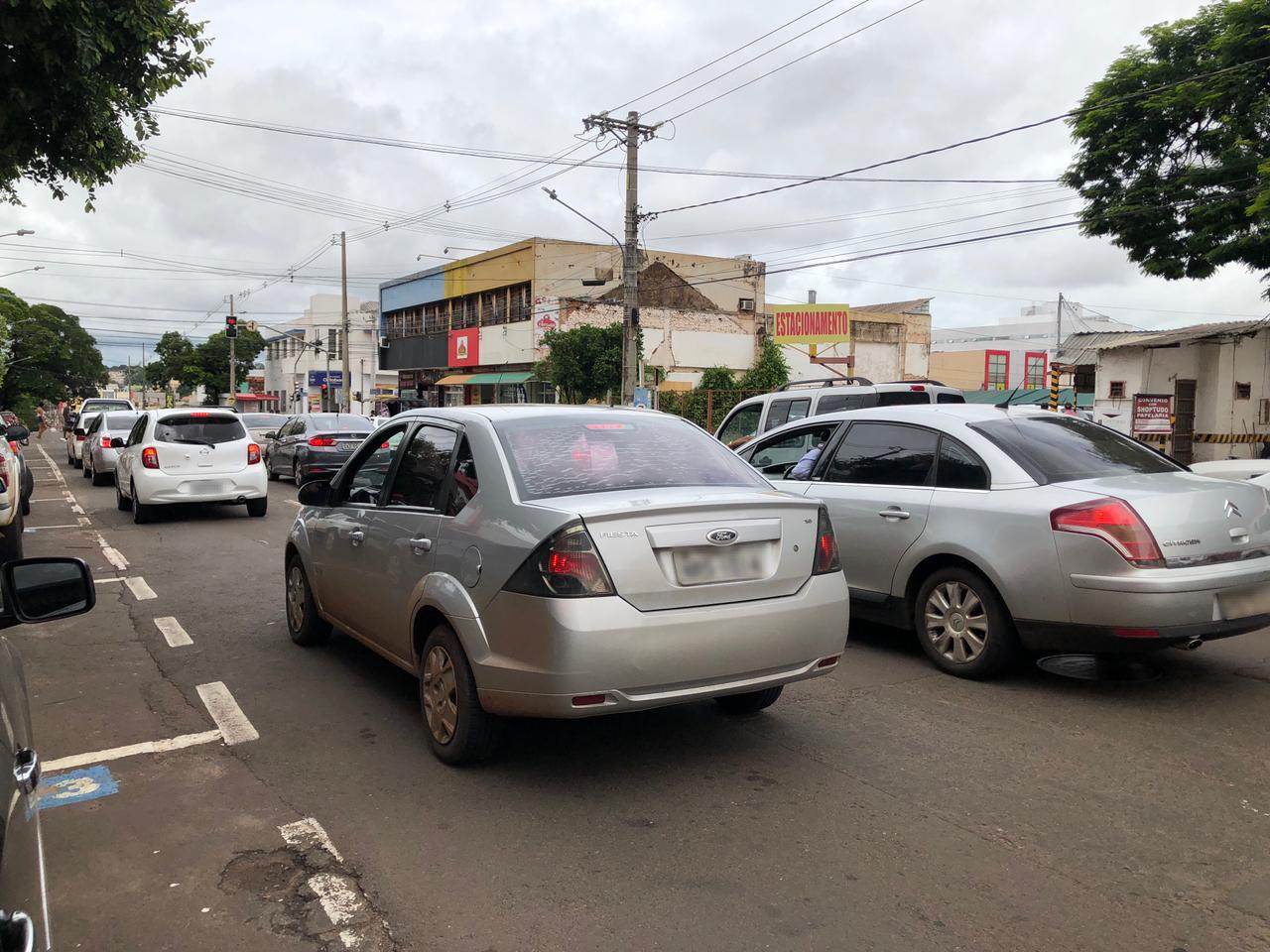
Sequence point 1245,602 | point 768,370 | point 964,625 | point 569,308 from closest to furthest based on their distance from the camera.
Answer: point 1245,602 < point 964,625 < point 569,308 < point 768,370

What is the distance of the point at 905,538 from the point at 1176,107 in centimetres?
1847

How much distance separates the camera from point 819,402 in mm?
12789

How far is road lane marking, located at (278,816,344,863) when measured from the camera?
3617mm

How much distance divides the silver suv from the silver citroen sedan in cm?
706

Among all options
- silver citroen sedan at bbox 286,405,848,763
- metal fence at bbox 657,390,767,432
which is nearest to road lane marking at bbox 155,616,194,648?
silver citroen sedan at bbox 286,405,848,763

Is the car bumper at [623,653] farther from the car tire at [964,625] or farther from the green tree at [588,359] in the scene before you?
the green tree at [588,359]

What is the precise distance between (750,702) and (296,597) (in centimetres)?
337

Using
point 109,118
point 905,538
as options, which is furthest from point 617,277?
point 905,538

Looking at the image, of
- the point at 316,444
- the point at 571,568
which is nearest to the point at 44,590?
the point at 571,568

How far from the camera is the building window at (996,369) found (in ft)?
191

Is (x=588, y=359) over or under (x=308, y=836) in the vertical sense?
over

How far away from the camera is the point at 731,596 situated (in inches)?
161

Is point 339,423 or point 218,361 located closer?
point 339,423

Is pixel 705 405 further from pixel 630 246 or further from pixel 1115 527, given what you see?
pixel 1115 527
